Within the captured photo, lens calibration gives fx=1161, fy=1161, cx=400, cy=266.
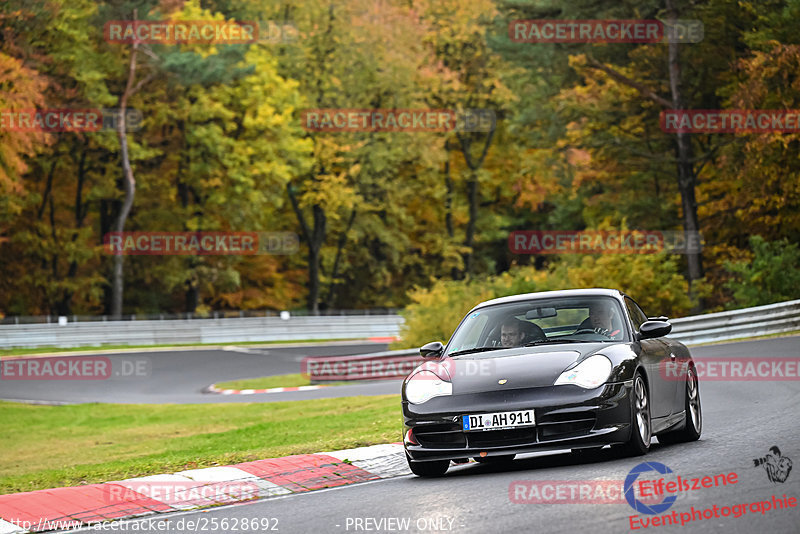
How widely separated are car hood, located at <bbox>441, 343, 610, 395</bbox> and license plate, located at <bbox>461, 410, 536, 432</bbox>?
23 centimetres

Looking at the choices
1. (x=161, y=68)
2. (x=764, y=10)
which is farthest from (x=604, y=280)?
(x=161, y=68)

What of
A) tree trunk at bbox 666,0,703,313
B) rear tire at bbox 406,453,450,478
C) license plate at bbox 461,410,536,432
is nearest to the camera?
license plate at bbox 461,410,536,432

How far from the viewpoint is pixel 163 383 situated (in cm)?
3219

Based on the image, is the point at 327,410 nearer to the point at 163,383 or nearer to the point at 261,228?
the point at 163,383

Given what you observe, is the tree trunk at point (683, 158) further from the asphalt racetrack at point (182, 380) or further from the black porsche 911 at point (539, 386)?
the black porsche 911 at point (539, 386)

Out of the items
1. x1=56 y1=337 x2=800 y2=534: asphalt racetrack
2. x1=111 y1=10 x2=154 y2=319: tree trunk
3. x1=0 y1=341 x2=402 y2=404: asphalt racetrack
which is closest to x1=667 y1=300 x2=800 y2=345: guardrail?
x1=0 y1=341 x2=402 y2=404: asphalt racetrack

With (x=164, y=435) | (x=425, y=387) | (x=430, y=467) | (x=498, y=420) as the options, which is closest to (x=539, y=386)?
(x=498, y=420)

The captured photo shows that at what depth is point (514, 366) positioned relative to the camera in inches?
371

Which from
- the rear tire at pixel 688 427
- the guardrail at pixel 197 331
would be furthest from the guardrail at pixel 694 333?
the guardrail at pixel 197 331

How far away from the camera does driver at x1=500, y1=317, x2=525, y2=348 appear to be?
10.3 meters

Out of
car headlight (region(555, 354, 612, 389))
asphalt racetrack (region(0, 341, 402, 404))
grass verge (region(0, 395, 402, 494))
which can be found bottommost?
asphalt racetrack (region(0, 341, 402, 404))

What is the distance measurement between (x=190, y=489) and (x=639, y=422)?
3.66 m

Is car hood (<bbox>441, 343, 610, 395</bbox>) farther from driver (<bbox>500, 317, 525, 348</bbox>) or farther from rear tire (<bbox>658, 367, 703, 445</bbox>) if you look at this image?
rear tire (<bbox>658, 367, 703, 445</bbox>)

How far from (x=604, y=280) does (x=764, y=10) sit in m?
11.9
